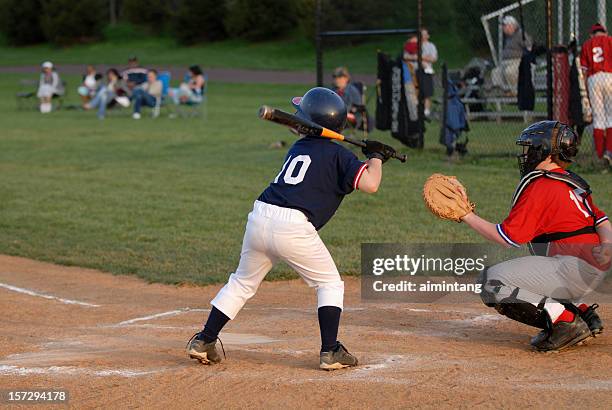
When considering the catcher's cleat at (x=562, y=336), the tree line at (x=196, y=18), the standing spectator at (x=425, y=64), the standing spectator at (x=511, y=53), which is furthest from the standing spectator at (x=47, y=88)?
the catcher's cleat at (x=562, y=336)

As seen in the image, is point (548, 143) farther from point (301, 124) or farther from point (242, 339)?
point (242, 339)

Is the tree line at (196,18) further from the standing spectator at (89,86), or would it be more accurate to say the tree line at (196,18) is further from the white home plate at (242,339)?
the white home plate at (242,339)

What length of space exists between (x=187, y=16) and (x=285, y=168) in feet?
185

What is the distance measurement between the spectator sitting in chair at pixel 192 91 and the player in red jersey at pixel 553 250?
920 inches

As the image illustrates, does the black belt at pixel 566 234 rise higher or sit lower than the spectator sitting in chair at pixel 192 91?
higher

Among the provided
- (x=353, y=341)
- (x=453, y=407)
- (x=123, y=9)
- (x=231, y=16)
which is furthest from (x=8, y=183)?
(x=123, y=9)

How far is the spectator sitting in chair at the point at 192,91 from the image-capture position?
28750 millimetres

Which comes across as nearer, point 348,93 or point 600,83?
point 600,83

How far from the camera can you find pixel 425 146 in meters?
18.0

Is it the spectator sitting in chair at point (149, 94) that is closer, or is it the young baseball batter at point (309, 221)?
the young baseball batter at point (309, 221)

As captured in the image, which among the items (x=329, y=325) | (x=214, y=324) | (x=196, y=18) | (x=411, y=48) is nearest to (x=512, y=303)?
(x=329, y=325)

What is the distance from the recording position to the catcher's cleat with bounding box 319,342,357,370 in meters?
5.50

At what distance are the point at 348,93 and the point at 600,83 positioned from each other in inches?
Result: 219

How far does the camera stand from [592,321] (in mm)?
6230
